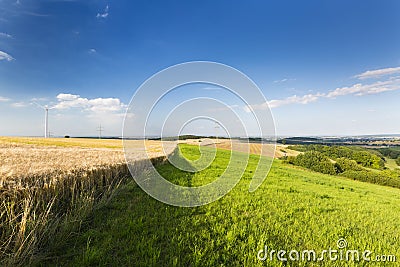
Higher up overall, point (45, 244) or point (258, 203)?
point (45, 244)

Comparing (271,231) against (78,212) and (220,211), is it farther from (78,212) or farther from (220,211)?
(78,212)

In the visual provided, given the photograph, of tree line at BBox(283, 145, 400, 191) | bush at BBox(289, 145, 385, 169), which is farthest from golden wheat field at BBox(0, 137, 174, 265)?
bush at BBox(289, 145, 385, 169)

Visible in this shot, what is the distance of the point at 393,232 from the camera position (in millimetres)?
7348

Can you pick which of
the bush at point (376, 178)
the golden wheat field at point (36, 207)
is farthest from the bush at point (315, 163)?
the golden wheat field at point (36, 207)

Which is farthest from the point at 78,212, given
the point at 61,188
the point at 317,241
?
the point at 317,241

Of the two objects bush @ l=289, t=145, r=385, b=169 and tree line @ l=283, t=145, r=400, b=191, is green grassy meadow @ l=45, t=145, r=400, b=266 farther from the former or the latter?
bush @ l=289, t=145, r=385, b=169

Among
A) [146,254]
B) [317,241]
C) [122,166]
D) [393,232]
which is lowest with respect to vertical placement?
[393,232]

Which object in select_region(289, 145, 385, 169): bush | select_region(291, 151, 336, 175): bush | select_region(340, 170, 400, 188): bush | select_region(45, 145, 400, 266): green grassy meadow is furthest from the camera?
select_region(289, 145, 385, 169): bush

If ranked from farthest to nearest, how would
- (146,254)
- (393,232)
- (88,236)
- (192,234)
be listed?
1. (393,232)
2. (192,234)
3. (88,236)
4. (146,254)

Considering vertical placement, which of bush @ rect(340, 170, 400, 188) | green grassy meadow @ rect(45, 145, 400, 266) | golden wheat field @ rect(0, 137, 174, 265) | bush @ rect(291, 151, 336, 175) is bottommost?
bush @ rect(340, 170, 400, 188)

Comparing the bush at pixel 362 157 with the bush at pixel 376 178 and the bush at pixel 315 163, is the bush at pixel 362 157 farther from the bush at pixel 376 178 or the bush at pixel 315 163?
the bush at pixel 376 178

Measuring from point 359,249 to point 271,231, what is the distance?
6.85ft

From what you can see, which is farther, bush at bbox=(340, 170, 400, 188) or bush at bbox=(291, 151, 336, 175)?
bush at bbox=(291, 151, 336, 175)

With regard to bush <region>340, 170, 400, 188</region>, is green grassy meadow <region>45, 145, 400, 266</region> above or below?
above
